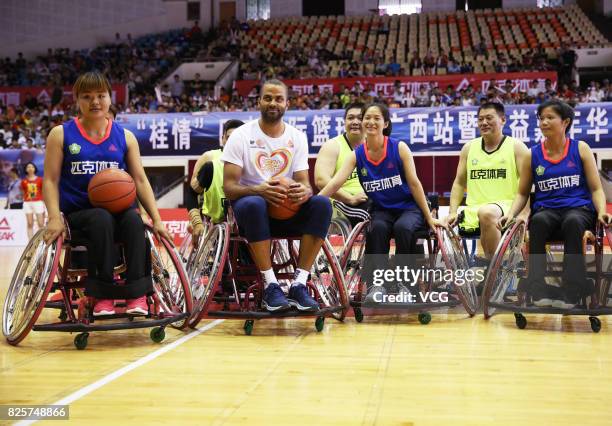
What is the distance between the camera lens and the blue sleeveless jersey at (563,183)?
3816 millimetres

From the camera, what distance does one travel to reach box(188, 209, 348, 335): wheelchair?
342 cm

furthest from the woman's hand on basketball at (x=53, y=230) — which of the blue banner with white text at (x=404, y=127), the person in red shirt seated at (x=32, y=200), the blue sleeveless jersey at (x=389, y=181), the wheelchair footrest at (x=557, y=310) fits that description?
the blue banner with white text at (x=404, y=127)

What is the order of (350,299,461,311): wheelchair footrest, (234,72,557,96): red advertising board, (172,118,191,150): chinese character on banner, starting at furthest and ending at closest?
1. (234,72,557,96): red advertising board
2. (172,118,191,150): chinese character on banner
3. (350,299,461,311): wheelchair footrest

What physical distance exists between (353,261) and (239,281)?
0.63m

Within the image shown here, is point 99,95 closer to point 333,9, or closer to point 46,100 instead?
point 46,100

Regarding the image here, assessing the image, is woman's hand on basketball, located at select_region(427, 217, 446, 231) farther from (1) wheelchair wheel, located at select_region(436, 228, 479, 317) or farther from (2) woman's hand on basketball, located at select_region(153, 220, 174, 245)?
(2) woman's hand on basketball, located at select_region(153, 220, 174, 245)

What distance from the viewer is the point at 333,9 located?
21453mm

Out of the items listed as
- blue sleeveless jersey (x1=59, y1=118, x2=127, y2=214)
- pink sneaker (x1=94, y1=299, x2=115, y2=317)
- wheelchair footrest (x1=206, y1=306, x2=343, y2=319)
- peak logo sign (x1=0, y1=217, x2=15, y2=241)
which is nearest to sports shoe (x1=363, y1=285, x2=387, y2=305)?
wheelchair footrest (x1=206, y1=306, x2=343, y2=319)

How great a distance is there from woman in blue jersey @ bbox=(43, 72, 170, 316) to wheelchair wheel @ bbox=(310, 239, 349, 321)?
78 cm

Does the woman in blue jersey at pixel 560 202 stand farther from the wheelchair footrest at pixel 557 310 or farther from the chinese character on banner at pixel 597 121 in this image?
the chinese character on banner at pixel 597 121

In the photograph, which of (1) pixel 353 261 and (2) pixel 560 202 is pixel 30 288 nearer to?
(1) pixel 353 261

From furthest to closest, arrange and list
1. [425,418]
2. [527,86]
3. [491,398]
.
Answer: [527,86], [491,398], [425,418]

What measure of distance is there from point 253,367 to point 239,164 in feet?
4.09

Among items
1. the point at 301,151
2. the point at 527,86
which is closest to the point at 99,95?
the point at 301,151
